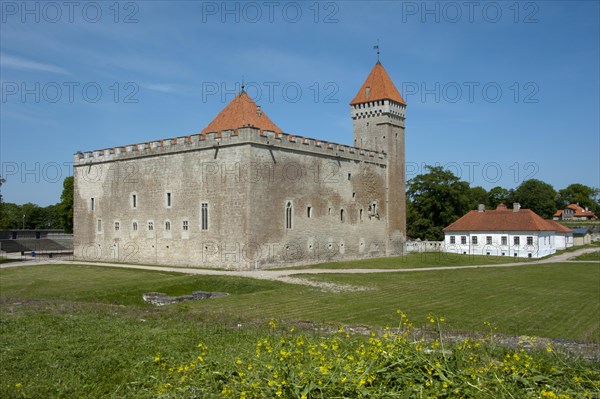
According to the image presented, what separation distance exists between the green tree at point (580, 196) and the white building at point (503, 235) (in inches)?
3842

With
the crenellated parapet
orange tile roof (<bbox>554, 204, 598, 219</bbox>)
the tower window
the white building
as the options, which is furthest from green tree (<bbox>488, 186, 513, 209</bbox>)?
the tower window

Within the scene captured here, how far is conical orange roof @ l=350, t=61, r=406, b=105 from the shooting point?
148ft

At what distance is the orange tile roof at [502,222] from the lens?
167 ft

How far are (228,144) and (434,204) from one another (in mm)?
35450

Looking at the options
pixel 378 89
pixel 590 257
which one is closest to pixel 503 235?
pixel 590 257

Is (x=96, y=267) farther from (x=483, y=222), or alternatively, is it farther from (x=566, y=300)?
(x=483, y=222)

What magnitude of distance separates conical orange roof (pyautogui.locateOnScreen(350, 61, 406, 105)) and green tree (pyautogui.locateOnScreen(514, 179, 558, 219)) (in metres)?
65.0

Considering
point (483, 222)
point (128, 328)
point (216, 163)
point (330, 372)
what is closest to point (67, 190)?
point (216, 163)

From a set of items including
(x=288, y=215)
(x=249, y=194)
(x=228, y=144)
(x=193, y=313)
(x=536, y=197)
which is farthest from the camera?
(x=536, y=197)

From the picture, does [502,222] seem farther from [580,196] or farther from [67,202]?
[580,196]

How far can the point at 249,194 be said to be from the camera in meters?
32.0

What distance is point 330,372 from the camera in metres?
6.54

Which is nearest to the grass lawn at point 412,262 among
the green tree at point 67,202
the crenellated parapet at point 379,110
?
the crenellated parapet at point 379,110

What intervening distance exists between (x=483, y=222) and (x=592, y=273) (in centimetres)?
2199
